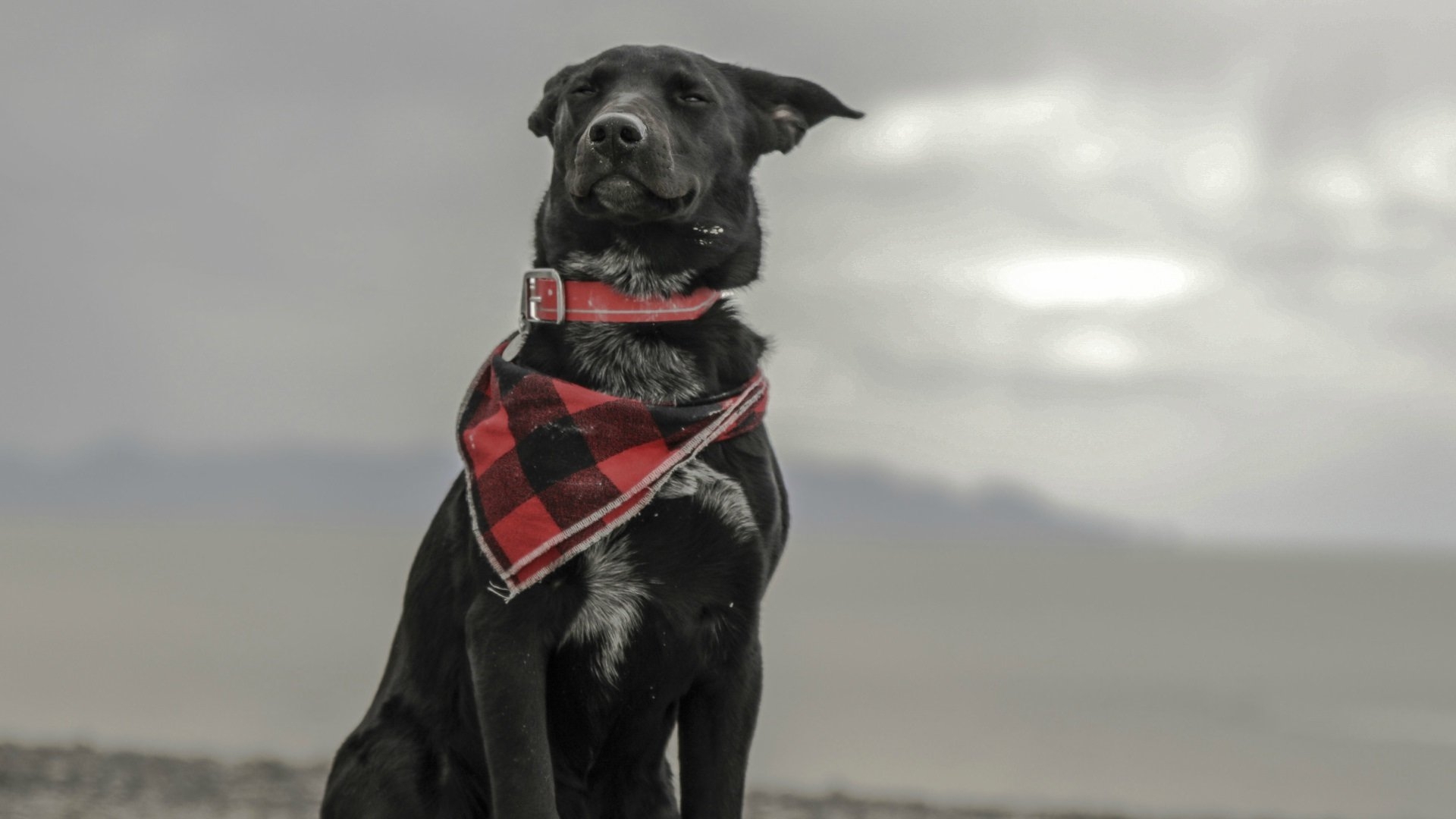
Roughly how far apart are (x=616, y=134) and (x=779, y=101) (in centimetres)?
83

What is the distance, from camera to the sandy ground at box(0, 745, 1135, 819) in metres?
5.75

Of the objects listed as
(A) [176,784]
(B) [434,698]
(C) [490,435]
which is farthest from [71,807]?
(C) [490,435]

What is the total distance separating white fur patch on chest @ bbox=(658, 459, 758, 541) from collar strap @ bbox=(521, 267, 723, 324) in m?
0.46

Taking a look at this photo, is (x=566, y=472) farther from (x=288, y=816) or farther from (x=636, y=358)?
(x=288, y=816)

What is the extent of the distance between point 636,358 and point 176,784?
3.73 meters

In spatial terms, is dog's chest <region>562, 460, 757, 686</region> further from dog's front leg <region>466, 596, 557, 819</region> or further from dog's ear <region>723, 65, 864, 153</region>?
dog's ear <region>723, 65, 864, 153</region>

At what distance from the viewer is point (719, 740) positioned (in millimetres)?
3621

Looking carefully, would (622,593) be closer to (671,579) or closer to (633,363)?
(671,579)

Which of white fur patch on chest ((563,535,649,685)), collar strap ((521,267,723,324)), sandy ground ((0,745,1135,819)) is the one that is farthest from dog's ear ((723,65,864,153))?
sandy ground ((0,745,1135,819))

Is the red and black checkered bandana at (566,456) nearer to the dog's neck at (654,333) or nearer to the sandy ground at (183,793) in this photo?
the dog's neck at (654,333)

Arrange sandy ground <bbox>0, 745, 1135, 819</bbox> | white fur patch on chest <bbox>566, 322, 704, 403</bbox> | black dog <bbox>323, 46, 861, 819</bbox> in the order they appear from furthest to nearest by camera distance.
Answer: sandy ground <bbox>0, 745, 1135, 819</bbox>, white fur patch on chest <bbox>566, 322, 704, 403</bbox>, black dog <bbox>323, 46, 861, 819</bbox>

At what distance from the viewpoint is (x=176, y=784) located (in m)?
6.15

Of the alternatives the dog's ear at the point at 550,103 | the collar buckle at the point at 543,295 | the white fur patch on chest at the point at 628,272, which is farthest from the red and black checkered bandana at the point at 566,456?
the dog's ear at the point at 550,103

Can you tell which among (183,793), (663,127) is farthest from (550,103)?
(183,793)
